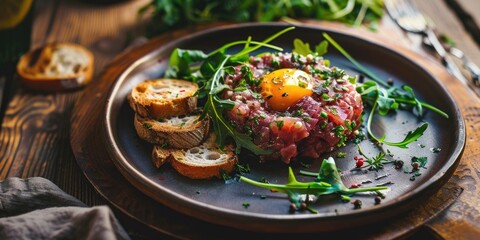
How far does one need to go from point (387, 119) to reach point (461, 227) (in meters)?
1.10

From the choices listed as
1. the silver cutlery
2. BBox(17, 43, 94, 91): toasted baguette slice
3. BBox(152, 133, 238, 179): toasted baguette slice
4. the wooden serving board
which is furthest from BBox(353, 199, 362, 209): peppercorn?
BBox(17, 43, 94, 91): toasted baguette slice

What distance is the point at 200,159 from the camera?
3.43 m

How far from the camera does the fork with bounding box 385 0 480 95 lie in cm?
475

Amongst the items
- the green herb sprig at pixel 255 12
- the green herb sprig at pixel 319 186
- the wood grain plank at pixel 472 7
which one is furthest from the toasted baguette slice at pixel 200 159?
the wood grain plank at pixel 472 7

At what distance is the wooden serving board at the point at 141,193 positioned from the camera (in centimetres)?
303

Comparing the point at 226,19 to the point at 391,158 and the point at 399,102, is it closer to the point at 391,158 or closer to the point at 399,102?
the point at 399,102

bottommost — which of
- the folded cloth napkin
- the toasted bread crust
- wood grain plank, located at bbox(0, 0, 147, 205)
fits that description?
wood grain plank, located at bbox(0, 0, 147, 205)

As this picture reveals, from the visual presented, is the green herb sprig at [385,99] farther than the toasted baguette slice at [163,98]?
Yes

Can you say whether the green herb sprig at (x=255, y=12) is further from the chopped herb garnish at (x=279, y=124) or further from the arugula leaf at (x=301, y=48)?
the chopped herb garnish at (x=279, y=124)

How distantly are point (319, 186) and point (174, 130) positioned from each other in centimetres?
98

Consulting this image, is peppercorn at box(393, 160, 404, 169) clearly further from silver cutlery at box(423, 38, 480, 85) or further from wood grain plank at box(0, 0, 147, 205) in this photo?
wood grain plank at box(0, 0, 147, 205)

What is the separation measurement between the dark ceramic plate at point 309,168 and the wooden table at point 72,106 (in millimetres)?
186

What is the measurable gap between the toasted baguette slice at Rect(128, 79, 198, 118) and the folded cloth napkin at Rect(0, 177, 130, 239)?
2.57 ft

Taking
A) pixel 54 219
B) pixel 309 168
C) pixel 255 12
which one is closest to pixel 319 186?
pixel 309 168
